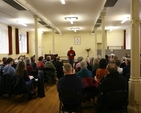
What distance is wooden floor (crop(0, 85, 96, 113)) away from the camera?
4.11 m

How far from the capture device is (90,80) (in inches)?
155

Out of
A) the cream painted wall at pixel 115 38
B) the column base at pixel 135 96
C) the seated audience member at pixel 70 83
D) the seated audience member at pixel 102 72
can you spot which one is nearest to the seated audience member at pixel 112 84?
the seated audience member at pixel 70 83

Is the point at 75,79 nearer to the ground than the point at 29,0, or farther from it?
nearer to the ground

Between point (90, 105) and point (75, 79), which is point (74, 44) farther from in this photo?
point (75, 79)

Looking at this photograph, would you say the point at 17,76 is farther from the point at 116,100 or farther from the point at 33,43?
the point at 33,43

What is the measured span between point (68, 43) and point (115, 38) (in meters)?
4.75

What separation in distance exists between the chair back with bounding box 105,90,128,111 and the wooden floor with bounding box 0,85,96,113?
1096 mm

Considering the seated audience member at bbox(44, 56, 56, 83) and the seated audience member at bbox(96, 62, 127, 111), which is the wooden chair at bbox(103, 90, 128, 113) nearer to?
the seated audience member at bbox(96, 62, 127, 111)

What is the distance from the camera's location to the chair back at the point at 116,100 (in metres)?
2.87

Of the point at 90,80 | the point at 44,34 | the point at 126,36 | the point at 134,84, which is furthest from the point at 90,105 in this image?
the point at 44,34

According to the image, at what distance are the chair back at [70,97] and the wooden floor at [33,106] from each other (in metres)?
1.20

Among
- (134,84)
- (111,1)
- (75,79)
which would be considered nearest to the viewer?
(75,79)

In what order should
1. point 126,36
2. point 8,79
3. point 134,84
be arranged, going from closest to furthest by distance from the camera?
point 134,84 → point 8,79 → point 126,36

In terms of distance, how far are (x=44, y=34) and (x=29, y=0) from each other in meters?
11.2
